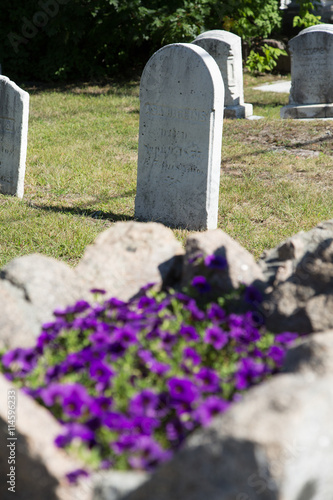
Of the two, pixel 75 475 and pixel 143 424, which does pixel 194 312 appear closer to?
pixel 143 424

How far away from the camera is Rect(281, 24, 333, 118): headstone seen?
957cm

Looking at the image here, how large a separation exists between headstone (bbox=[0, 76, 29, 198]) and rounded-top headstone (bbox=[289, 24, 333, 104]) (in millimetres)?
5877

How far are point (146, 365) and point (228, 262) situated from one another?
66 cm

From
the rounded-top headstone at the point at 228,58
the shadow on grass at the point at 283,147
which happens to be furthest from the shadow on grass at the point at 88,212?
the rounded-top headstone at the point at 228,58

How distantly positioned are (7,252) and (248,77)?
11.5m

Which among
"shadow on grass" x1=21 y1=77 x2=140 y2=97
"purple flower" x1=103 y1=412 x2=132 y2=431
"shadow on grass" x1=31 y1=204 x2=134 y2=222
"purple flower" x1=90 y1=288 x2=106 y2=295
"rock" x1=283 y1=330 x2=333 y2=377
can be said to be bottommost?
"shadow on grass" x1=31 y1=204 x2=134 y2=222

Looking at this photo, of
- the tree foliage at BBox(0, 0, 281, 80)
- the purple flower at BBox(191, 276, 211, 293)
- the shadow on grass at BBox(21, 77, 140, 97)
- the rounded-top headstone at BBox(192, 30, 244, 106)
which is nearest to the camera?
the purple flower at BBox(191, 276, 211, 293)

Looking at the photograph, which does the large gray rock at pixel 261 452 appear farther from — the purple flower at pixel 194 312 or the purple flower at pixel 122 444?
the purple flower at pixel 194 312

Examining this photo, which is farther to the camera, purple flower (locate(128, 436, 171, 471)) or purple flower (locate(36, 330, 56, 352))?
purple flower (locate(36, 330, 56, 352))

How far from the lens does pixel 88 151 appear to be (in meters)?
7.80

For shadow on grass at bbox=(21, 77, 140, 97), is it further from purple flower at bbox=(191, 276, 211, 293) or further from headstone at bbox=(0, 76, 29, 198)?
purple flower at bbox=(191, 276, 211, 293)

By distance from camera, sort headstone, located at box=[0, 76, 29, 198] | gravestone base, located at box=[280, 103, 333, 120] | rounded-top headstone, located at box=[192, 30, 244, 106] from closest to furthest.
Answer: headstone, located at box=[0, 76, 29, 198] → gravestone base, located at box=[280, 103, 333, 120] → rounded-top headstone, located at box=[192, 30, 244, 106]

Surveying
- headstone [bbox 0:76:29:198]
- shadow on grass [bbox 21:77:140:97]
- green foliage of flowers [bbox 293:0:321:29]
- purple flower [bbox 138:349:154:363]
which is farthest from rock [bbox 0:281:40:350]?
green foliage of flowers [bbox 293:0:321:29]

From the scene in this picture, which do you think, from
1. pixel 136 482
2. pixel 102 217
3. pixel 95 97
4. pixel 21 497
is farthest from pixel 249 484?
pixel 95 97
